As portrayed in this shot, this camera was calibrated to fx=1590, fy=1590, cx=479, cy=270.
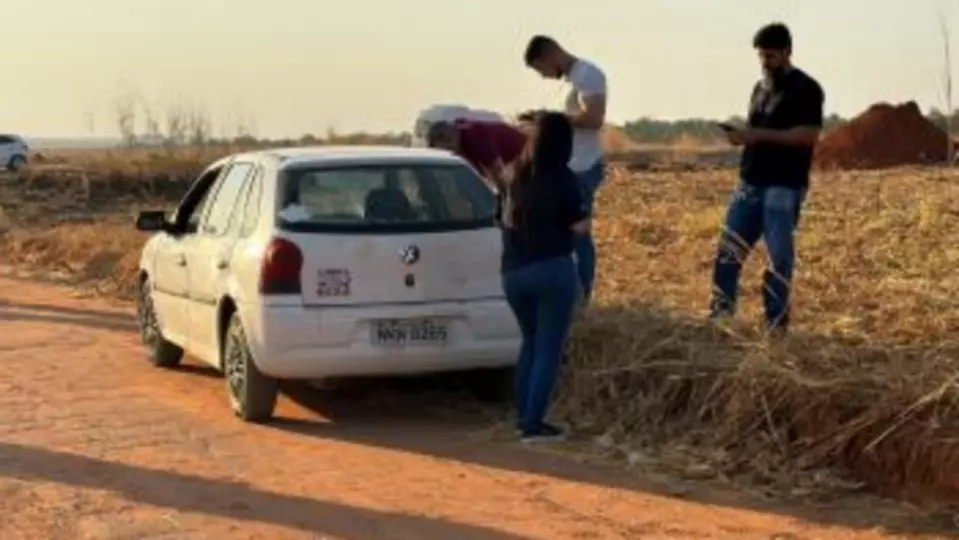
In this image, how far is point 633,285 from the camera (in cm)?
1227

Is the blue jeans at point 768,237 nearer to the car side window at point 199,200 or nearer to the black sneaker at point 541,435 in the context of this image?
the black sneaker at point 541,435

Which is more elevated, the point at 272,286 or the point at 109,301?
the point at 272,286

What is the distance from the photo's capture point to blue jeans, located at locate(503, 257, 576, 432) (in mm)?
8594

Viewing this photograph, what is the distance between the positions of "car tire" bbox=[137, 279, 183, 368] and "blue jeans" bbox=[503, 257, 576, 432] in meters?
3.74

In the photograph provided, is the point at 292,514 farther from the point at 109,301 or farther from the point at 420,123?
the point at 109,301

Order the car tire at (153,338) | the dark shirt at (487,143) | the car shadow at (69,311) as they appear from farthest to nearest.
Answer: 1. the car shadow at (69,311)
2. the dark shirt at (487,143)
3. the car tire at (153,338)

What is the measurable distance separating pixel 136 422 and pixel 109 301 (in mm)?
7378

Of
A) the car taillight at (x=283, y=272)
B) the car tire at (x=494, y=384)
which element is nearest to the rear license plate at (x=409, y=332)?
the car taillight at (x=283, y=272)

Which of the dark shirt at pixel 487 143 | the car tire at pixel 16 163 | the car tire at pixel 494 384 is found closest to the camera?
the car tire at pixel 494 384

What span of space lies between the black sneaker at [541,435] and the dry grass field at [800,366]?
242mm

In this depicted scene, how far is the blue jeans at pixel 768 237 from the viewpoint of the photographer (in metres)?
9.54

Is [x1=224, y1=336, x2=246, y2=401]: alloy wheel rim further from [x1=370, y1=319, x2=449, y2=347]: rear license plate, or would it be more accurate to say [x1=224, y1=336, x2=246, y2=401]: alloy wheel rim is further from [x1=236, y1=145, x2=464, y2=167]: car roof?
[x1=236, y1=145, x2=464, y2=167]: car roof

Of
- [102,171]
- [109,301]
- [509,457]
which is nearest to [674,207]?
[109,301]

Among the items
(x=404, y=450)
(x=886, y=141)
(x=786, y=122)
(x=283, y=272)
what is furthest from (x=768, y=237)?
(x=886, y=141)
